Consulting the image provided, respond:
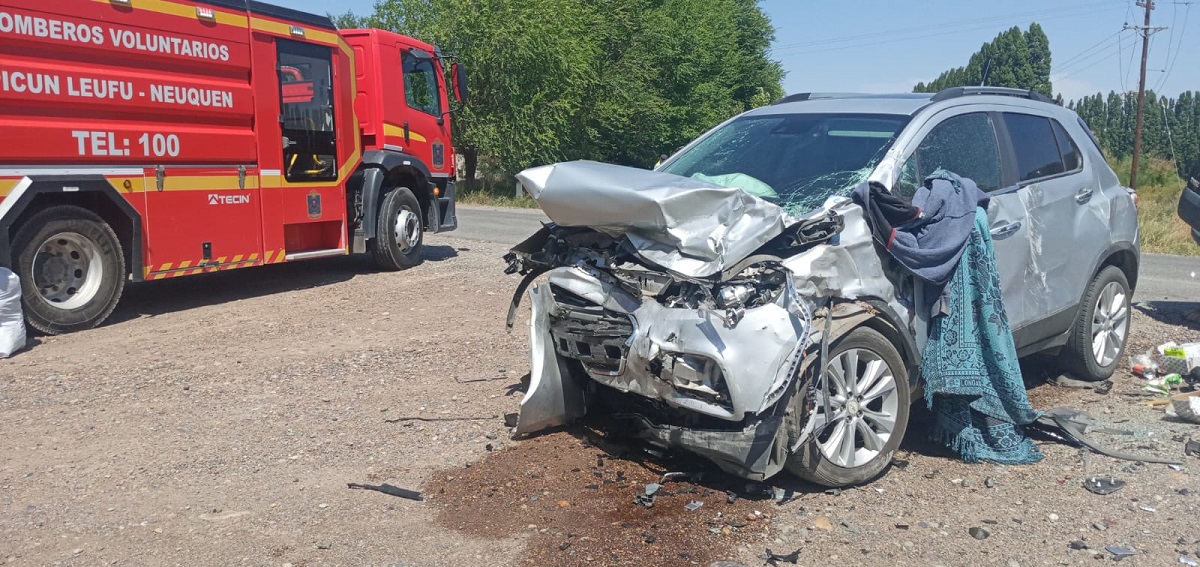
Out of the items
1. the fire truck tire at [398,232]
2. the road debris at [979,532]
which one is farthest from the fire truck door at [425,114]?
the road debris at [979,532]

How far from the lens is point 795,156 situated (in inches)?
211

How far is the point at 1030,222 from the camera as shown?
5598mm

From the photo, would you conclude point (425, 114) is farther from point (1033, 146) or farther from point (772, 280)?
point (772, 280)

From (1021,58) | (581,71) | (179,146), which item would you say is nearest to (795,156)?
(179,146)

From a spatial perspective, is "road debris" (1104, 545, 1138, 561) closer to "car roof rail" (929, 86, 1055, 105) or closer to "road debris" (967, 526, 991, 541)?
"road debris" (967, 526, 991, 541)

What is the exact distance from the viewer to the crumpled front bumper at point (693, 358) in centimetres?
404

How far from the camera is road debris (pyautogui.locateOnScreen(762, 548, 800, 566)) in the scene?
3.81 m

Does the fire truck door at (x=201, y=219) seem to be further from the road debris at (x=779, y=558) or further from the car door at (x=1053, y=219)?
the car door at (x=1053, y=219)

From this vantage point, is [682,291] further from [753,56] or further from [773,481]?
[753,56]

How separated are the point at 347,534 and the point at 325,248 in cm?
742

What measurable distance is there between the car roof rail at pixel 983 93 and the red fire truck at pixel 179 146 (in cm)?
687

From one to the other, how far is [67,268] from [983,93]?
7540mm

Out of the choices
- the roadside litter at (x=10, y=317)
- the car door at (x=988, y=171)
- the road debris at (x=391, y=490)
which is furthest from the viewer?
the roadside litter at (x=10, y=317)

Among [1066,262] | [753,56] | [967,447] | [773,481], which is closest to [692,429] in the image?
[773,481]
